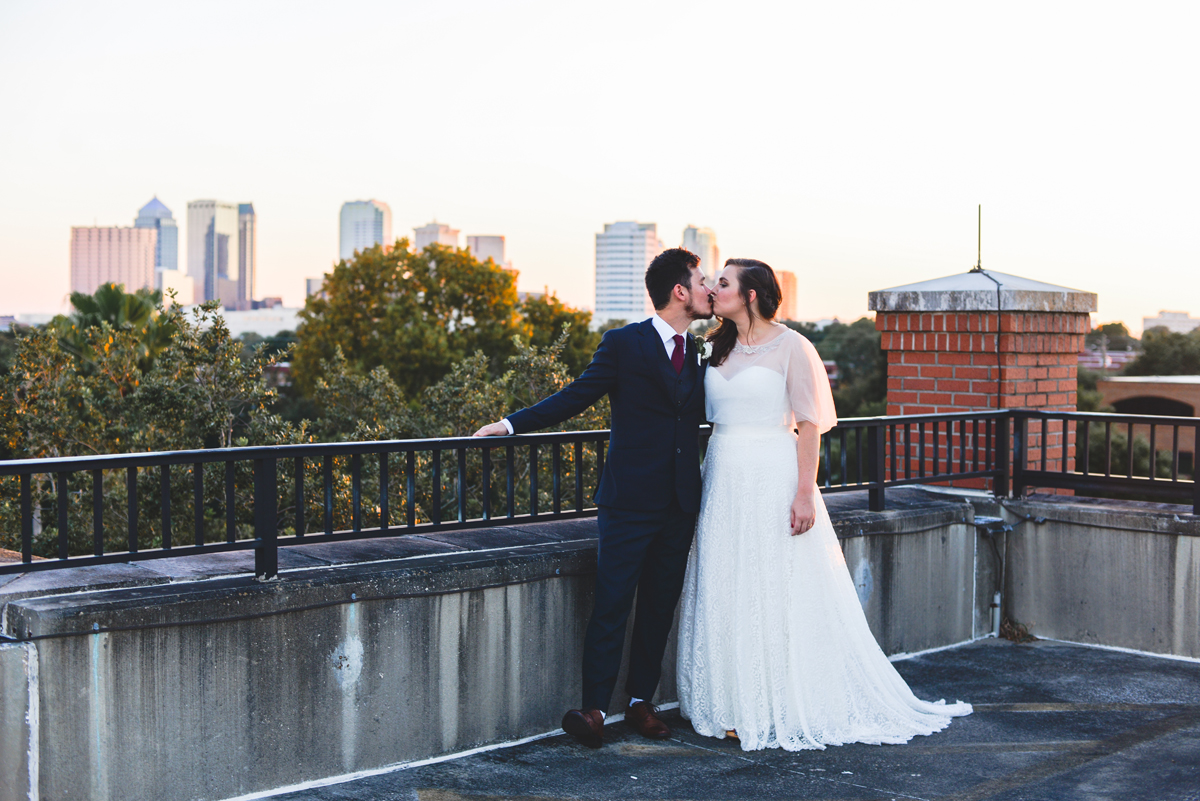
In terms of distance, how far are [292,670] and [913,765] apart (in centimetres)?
239

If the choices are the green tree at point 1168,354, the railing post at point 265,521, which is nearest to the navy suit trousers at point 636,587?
the railing post at point 265,521

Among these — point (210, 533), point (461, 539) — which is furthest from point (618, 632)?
point (210, 533)

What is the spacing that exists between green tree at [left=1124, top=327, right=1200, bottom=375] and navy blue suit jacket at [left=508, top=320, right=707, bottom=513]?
56.7 metres

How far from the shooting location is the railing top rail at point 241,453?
353cm

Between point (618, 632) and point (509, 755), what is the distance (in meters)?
0.65

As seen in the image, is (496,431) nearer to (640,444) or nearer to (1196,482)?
(640,444)

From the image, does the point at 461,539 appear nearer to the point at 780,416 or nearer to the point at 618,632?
the point at 618,632

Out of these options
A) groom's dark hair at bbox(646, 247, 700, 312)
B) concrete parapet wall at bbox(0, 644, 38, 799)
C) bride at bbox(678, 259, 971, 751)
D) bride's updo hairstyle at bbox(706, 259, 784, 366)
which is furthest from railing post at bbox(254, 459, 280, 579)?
bride's updo hairstyle at bbox(706, 259, 784, 366)

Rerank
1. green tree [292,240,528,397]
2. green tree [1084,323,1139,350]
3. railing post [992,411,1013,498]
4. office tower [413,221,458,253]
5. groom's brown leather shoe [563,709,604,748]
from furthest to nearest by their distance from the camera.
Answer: office tower [413,221,458,253], green tree [1084,323,1139,350], green tree [292,240,528,397], railing post [992,411,1013,498], groom's brown leather shoe [563,709,604,748]

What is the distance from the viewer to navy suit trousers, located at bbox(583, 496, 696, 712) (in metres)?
4.48

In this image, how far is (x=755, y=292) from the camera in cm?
457

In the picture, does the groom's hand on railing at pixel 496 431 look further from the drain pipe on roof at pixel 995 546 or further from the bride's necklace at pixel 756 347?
the drain pipe on roof at pixel 995 546

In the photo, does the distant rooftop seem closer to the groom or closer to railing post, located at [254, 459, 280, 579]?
the groom

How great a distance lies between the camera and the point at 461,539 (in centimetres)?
495
